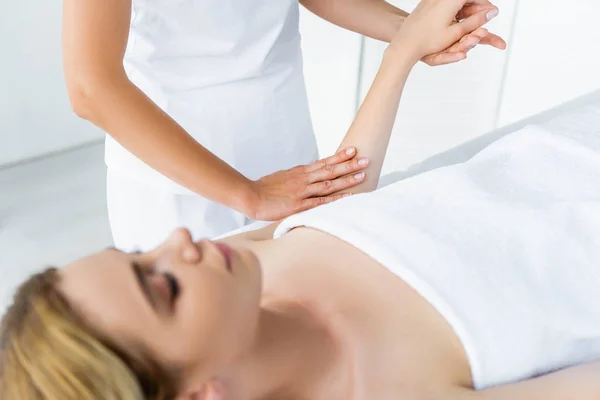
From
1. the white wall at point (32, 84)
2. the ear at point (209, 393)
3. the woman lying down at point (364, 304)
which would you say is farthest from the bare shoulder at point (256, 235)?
the white wall at point (32, 84)

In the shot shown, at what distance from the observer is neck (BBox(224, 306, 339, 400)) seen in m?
0.82

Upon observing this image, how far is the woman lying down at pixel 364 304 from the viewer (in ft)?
2.35

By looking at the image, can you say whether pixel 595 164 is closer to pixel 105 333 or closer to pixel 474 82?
pixel 105 333

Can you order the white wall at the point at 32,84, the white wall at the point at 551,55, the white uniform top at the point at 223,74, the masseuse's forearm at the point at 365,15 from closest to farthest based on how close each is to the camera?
the white uniform top at the point at 223,74, the masseuse's forearm at the point at 365,15, the white wall at the point at 551,55, the white wall at the point at 32,84

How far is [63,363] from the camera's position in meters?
0.68

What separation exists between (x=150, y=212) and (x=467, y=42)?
0.67m

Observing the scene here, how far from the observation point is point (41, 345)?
695mm

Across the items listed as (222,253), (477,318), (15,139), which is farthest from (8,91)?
(477,318)

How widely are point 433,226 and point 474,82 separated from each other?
127cm

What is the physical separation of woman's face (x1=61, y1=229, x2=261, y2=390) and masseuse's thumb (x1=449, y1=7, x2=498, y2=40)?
2.13ft

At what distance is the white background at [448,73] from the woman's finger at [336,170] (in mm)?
1028

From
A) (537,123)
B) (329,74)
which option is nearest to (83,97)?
(537,123)

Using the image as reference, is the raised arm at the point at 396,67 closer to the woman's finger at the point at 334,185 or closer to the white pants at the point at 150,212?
the woman's finger at the point at 334,185

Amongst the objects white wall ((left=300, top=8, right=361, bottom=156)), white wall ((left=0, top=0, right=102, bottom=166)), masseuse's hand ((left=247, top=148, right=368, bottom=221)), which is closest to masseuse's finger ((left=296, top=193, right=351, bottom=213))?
masseuse's hand ((left=247, top=148, right=368, bottom=221))
